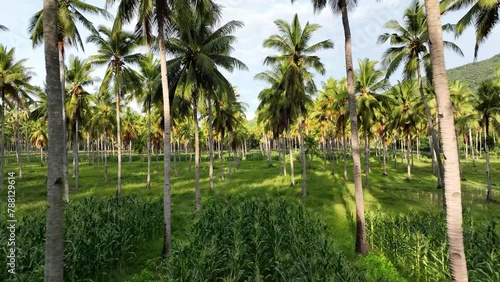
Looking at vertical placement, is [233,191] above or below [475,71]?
below

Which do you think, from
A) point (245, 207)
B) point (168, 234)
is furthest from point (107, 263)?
point (245, 207)

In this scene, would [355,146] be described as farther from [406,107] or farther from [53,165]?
[406,107]

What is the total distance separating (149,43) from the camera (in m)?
13.6

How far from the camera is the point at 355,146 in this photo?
1166cm

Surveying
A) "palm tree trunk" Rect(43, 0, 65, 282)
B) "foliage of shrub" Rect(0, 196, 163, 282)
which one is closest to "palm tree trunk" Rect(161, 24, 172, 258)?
"foliage of shrub" Rect(0, 196, 163, 282)

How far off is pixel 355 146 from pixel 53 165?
10199 millimetres

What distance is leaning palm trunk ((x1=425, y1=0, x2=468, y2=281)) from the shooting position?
193 inches

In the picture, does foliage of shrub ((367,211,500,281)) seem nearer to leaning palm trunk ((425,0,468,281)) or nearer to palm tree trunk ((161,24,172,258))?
leaning palm trunk ((425,0,468,281))

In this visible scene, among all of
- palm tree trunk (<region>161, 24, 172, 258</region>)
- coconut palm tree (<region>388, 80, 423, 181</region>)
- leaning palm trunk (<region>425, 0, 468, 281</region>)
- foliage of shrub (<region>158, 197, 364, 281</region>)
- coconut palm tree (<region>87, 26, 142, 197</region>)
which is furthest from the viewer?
coconut palm tree (<region>388, 80, 423, 181</region>)

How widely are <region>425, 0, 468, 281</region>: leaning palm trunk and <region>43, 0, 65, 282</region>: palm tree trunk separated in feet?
22.1

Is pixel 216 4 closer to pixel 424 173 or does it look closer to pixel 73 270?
pixel 73 270

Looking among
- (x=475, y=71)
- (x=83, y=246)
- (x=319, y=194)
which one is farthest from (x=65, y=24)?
(x=475, y=71)

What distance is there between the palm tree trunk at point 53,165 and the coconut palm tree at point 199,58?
10.9 metres

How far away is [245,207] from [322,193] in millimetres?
12220
